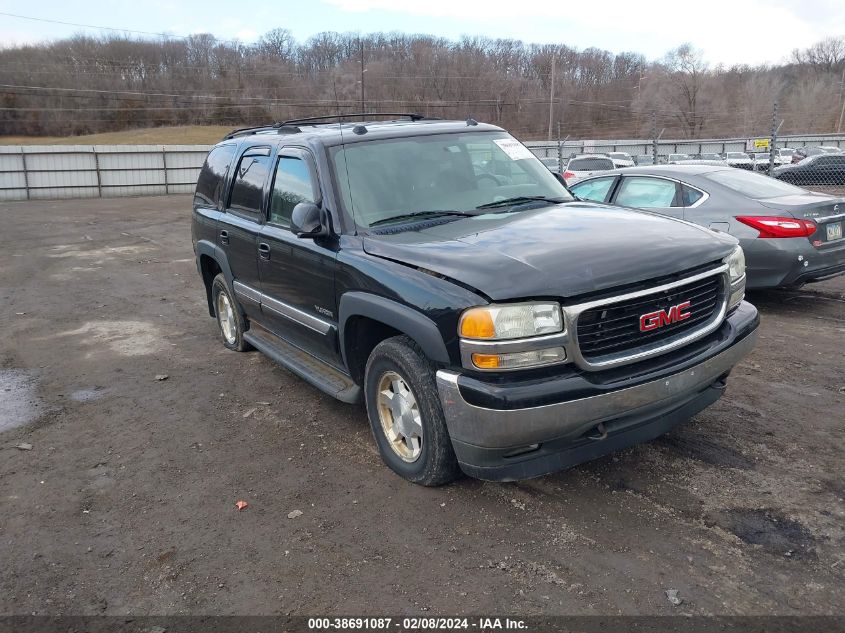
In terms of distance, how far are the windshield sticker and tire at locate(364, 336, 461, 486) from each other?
6.46 feet

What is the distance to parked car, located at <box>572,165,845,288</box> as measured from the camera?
22.4 ft

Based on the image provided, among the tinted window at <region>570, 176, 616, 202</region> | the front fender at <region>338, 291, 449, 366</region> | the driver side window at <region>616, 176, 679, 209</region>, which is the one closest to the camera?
the front fender at <region>338, 291, 449, 366</region>

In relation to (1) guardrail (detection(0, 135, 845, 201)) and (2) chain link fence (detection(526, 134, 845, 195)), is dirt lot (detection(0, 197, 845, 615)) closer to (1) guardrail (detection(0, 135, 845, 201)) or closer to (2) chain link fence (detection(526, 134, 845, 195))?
(2) chain link fence (detection(526, 134, 845, 195))

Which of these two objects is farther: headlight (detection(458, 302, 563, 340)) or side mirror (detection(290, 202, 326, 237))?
side mirror (detection(290, 202, 326, 237))

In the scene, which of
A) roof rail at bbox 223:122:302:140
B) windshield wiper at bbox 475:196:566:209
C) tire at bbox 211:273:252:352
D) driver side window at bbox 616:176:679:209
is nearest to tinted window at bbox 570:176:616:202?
driver side window at bbox 616:176:679:209

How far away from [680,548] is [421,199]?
2501 millimetres

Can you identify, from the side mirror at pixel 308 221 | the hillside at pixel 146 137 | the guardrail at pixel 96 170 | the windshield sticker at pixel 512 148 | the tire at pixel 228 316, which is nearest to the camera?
the side mirror at pixel 308 221

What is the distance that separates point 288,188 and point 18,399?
2.99 m

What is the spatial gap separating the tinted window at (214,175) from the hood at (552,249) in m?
2.73

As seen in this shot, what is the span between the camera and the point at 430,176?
14.7 feet

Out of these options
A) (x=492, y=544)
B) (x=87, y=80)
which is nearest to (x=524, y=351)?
(x=492, y=544)

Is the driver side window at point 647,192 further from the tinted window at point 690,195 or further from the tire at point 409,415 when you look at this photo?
the tire at point 409,415

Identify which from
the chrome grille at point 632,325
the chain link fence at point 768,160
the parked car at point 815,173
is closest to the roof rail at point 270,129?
the chrome grille at point 632,325

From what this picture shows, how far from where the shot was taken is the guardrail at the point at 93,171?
1180 inches
